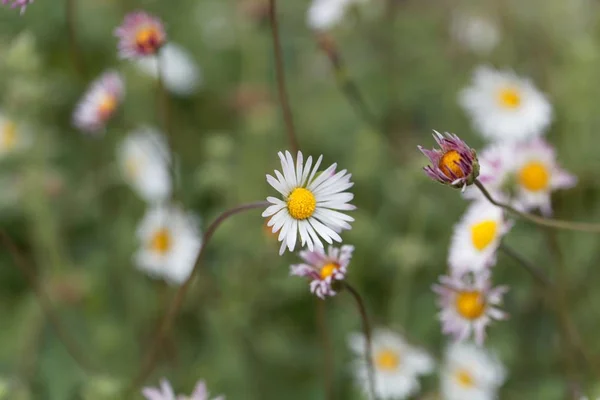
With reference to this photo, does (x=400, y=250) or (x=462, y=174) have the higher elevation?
(x=400, y=250)

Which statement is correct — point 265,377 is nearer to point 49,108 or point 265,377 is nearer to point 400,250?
point 400,250

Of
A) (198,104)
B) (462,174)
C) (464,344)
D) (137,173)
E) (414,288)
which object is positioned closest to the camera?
(462,174)

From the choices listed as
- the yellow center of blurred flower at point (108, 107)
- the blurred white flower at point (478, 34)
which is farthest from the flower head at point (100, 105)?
the blurred white flower at point (478, 34)

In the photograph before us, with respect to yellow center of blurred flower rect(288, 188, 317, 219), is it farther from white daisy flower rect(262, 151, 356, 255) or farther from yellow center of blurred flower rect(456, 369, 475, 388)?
yellow center of blurred flower rect(456, 369, 475, 388)

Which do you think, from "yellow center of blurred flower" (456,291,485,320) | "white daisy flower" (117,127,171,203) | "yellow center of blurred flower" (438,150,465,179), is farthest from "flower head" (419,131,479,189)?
"white daisy flower" (117,127,171,203)

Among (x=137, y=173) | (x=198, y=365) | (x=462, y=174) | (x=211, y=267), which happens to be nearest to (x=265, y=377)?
(x=198, y=365)

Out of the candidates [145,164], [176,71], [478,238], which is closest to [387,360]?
[478,238]
